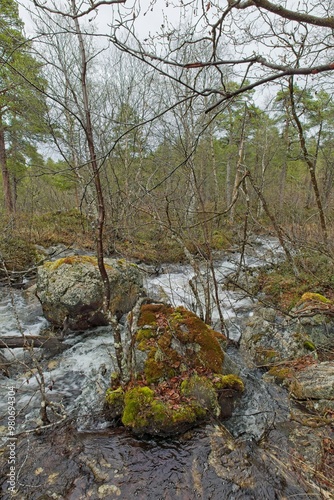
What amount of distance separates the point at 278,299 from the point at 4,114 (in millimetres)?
14385

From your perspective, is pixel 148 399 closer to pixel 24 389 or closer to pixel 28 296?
pixel 24 389

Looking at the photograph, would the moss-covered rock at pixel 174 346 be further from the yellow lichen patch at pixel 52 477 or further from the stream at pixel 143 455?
the yellow lichen patch at pixel 52 477

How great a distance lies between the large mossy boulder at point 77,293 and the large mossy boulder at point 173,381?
198cm

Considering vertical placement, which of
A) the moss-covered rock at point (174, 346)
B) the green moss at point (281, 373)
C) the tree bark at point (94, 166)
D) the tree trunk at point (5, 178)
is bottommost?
the green moss at point (281, 373)

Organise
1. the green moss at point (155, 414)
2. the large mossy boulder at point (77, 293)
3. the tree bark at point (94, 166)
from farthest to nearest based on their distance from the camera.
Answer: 1. the large mossy boulder at point (77, 293)
2. the green moss at point (155, 414)
3. the tree bark at point (94, 166)

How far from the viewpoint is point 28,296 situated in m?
7.40

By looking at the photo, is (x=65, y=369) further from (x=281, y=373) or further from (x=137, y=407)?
(x=281, y=373)

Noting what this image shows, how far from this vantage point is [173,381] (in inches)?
134

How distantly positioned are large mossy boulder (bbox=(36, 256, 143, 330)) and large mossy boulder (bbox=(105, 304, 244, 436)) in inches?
78.0

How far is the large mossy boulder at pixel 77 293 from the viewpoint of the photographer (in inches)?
227

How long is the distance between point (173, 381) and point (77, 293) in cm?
311

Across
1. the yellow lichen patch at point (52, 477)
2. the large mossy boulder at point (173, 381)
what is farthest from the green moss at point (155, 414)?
the yellow lichen patch at point (52, 477)

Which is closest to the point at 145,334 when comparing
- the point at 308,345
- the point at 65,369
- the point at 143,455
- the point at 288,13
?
the point at 143,455

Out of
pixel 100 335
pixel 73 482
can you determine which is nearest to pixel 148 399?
pixel 73 482
